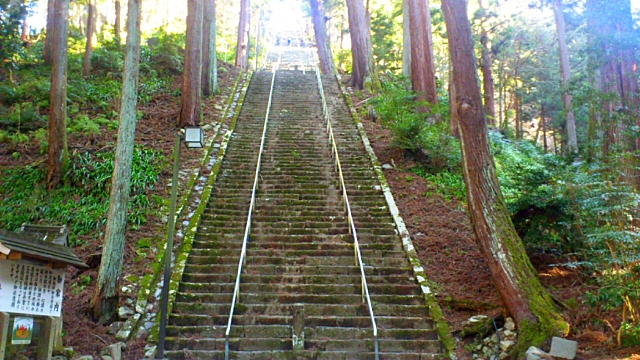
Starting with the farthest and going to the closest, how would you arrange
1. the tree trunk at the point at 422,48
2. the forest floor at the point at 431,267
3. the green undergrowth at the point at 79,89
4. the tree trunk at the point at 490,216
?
the tree trunk at the point at 422,48 → the green undergrowth at the point at 79,89 → the tree trunk at the point at 490,216 → the forest floor at the point at 431,267

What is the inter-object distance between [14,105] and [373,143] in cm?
1092

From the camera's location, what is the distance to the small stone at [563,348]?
20.1ft

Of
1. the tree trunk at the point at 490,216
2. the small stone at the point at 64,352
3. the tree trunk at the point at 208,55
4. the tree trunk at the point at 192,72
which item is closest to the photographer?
the small stone at the point at 64,352

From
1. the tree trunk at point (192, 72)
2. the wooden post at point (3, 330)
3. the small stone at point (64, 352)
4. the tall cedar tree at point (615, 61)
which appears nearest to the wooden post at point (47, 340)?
the small stone at point (64, 352)

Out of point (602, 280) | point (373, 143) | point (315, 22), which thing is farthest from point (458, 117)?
point (315, 22)

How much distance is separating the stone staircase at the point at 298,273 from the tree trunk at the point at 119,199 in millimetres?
1089

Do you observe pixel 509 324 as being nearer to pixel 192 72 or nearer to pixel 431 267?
pixel 431 267

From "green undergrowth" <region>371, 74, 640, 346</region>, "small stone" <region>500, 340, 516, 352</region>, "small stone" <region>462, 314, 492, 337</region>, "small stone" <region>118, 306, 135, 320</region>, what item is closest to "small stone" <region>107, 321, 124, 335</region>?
"small stone" <region>118, 306, 135, 320</region>

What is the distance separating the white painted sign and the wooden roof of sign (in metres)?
0.17

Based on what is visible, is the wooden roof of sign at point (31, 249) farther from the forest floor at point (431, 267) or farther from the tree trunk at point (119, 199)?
the forest floor at point (431, 267)

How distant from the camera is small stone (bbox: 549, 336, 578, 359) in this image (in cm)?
614

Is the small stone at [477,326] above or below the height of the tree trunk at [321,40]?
below

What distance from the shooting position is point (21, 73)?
17.3 meters

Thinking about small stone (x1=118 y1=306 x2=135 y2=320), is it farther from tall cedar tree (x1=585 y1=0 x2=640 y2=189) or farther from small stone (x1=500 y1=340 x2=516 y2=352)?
tall cedar tree (x1=585 y1=0 x2=640 y2=189)
